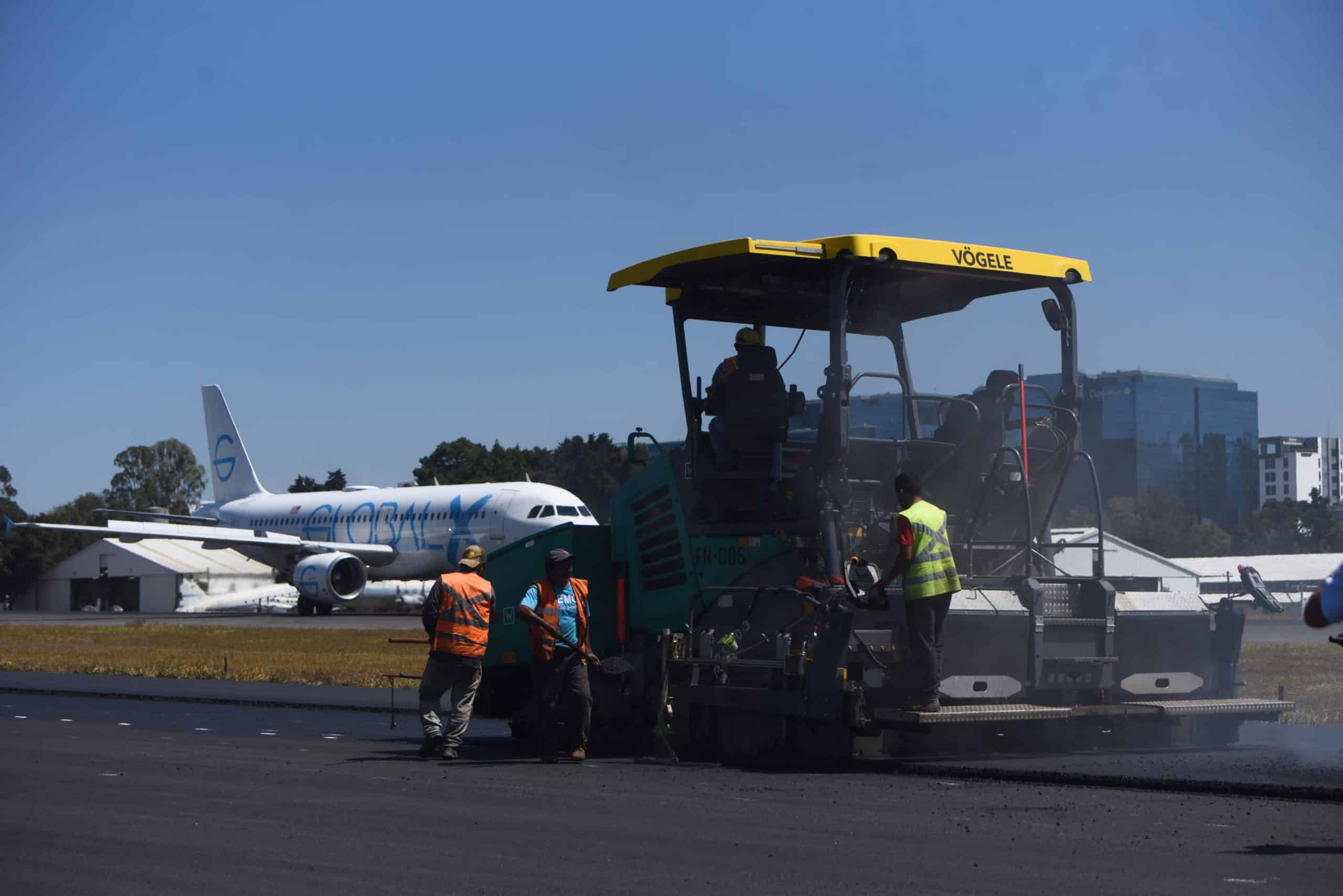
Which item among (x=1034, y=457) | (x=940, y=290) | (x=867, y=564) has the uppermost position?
(x=940, y=290)

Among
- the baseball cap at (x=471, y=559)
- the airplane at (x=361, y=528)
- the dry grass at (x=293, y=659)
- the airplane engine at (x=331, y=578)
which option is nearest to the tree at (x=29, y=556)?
the airplane at (x=361, y=528)

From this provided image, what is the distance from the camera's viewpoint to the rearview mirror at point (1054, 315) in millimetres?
11398

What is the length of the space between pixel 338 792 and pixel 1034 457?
5228 millimetres

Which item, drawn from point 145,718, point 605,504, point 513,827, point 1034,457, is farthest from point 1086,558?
point 145,718

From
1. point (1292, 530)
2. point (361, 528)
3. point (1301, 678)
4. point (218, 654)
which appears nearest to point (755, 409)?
point (1301, 678)

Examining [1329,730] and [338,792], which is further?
[1329,730]

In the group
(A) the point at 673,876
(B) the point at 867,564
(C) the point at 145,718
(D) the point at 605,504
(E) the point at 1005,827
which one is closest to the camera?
(A) the point at 673,876

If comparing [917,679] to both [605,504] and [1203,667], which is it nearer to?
[1203,667]

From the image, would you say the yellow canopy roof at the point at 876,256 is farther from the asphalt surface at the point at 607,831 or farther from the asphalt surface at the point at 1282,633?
the asphalt surface at the point at 1282,633

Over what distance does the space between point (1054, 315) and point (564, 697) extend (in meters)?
4.47

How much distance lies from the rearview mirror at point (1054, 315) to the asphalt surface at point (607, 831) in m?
3.55

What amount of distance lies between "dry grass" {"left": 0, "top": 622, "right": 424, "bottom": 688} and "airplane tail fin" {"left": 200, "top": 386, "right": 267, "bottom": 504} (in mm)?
18265

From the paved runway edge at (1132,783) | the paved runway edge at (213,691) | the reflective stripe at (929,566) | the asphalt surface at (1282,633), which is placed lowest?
the paved runway edge at (213,691)

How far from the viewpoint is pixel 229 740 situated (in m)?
12.8
